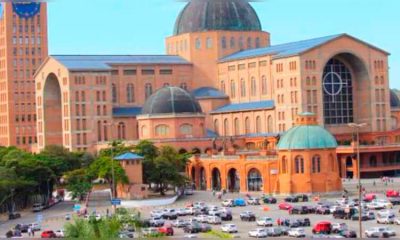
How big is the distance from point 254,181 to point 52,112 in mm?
36551

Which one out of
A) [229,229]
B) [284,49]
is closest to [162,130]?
[284,49]

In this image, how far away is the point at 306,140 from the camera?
68.9m

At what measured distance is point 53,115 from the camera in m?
105

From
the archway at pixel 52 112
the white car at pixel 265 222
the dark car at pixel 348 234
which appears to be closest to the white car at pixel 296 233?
the dark car at pixel 348 234

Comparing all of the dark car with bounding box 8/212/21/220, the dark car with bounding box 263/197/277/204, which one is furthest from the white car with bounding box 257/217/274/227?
the dark car with bounding box 8/212/21/220

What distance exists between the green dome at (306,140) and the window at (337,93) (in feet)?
77.2

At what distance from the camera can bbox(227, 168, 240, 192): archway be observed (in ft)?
255

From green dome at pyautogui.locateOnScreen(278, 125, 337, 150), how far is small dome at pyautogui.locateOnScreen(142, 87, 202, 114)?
20.3 metres

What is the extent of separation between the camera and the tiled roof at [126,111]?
328ft

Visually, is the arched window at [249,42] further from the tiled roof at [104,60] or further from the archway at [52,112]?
the archway at [52,112]

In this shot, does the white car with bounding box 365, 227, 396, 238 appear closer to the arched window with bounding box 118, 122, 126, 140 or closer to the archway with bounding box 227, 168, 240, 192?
the archway with bounding box 227, 168, 240, 192

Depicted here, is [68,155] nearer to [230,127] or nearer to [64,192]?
→ [64,192]

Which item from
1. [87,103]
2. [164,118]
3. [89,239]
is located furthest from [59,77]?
[89,239]

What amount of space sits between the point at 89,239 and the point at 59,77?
85.7m
